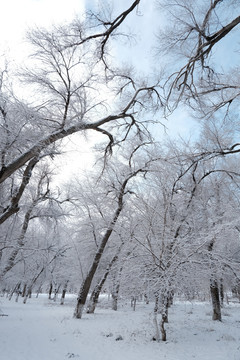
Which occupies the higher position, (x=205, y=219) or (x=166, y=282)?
(x=205, y=219)

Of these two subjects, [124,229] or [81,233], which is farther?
[81,233]

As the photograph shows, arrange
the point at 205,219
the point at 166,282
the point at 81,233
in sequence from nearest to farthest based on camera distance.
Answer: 1. the point at 166,282
2. the point at 205,219
3. the point at 81,233

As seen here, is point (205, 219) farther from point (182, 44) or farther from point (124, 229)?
point (182, 44)

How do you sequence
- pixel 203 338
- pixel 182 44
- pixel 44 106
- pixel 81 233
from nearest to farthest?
1. pixel 182 44
2. pixel 44 106
3. pixel 203 338
4. pixel 81 233

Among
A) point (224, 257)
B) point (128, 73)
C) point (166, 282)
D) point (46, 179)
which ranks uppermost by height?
point (128, 73)

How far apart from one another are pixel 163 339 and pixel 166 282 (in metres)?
2.31

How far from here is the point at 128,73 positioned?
8133mm

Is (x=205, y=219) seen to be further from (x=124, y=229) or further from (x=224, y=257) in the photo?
(x=124, y=229)

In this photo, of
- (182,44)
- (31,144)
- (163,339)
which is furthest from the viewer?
(163,339)

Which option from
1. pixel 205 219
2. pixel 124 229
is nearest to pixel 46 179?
pixel 124 229

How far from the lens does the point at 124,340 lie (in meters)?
8.26

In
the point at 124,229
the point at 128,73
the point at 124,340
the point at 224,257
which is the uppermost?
the point at 128,73

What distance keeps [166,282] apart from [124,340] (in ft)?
9.84

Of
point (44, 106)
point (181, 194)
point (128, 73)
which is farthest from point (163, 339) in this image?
point (128, 73)
